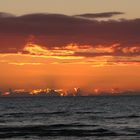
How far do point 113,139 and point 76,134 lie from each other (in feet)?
24.6

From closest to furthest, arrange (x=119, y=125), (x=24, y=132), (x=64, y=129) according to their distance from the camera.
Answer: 1. (x=24, y=132)
2. (x=64, y=129)
3. (x=119, y=125)

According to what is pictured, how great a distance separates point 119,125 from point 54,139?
20084 mm

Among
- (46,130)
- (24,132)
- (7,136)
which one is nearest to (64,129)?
(46,130)

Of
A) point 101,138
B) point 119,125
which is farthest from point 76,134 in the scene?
point 119,125

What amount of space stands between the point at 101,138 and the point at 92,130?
9.93m

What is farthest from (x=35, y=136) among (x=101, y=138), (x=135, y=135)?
(x=135, y=135)

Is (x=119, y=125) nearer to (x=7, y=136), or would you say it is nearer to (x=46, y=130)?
(x=46, y=130)

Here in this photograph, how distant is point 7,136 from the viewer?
5844 cm

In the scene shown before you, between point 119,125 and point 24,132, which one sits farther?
point 119,125

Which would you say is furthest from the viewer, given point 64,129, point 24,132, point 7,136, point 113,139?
point 64,129

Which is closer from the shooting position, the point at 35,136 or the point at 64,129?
the point at 35,136

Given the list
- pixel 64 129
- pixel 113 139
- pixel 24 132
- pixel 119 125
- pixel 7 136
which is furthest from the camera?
pixel 119 125

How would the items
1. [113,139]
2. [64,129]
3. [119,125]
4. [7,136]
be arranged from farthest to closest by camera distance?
[119,125] → [64,129] → [7,136] → [113,139]

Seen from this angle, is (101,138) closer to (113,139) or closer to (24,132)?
(113,139)
